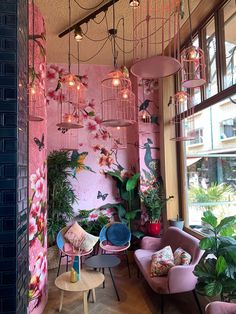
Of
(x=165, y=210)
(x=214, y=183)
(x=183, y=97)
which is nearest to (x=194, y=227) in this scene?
(x=165, y=210)

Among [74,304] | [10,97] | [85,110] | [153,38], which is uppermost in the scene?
[153,38]

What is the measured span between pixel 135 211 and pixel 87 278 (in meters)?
1.64

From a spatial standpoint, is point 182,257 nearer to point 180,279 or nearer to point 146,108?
point 180,279

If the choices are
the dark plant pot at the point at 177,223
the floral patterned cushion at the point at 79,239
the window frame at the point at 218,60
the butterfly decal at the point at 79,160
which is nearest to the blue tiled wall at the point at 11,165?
the floral patterned cushion at the point at 79,239

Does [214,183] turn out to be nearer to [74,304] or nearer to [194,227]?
[194,227]

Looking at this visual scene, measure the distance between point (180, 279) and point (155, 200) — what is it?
166cm

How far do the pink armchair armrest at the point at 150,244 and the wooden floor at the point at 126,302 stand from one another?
516 mm

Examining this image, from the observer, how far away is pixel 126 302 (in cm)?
304

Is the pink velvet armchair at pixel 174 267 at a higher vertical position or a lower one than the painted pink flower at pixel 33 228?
lower

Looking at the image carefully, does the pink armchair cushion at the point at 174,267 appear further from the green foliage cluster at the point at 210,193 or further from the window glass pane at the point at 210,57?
the window glass pane at the point at 210,57

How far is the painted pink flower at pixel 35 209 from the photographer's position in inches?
104

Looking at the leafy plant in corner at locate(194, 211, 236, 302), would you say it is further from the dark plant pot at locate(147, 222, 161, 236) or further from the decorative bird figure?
the decorative bird figure

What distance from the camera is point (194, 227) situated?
12.5 ft

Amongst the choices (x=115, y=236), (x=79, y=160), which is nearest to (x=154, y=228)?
(x=115, y=236)
